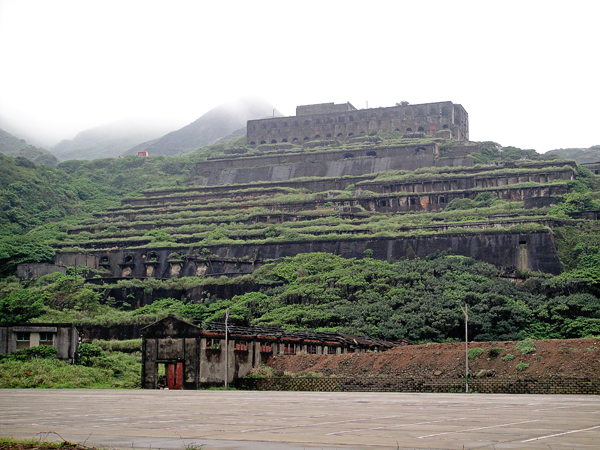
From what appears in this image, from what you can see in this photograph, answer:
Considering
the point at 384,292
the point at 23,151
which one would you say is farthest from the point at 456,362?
the point at 23,151

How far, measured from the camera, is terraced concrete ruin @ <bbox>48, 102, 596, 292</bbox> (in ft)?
172

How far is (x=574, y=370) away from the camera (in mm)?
24578

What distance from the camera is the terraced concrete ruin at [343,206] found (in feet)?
172

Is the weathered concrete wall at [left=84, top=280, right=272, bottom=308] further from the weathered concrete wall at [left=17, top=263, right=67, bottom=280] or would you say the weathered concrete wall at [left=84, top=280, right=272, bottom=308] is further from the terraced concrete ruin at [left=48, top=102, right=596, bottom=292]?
the weathered concrete wall at [left=17, top=263, right=67, bottom=280]

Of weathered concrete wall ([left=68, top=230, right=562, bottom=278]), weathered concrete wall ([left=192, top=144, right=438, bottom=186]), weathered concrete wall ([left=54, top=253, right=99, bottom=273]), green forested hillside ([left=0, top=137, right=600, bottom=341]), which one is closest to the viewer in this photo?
green forested hillside ([left=0, top=137, right=600, bottom=341])

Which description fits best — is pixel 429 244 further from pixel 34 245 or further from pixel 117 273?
pixel 34 245

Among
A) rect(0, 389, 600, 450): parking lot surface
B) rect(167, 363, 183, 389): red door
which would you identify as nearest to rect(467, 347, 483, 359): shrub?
rect(167, 363, 183, 389): red door

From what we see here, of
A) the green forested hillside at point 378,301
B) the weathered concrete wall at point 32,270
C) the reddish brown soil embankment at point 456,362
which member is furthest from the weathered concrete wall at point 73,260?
the reddish brown soil embankment at point 456,362

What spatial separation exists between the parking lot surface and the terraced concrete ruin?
34676mm

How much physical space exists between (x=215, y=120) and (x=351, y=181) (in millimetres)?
87674

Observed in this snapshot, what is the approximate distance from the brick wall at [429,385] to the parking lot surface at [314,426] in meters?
8.34

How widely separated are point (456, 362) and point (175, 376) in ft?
38.4

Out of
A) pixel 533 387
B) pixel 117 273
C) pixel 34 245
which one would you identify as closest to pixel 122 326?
pixel 117 273

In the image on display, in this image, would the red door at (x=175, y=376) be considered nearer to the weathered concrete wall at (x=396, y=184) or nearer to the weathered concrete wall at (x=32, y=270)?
the weathered concrete wall at (x=32, y=270)
